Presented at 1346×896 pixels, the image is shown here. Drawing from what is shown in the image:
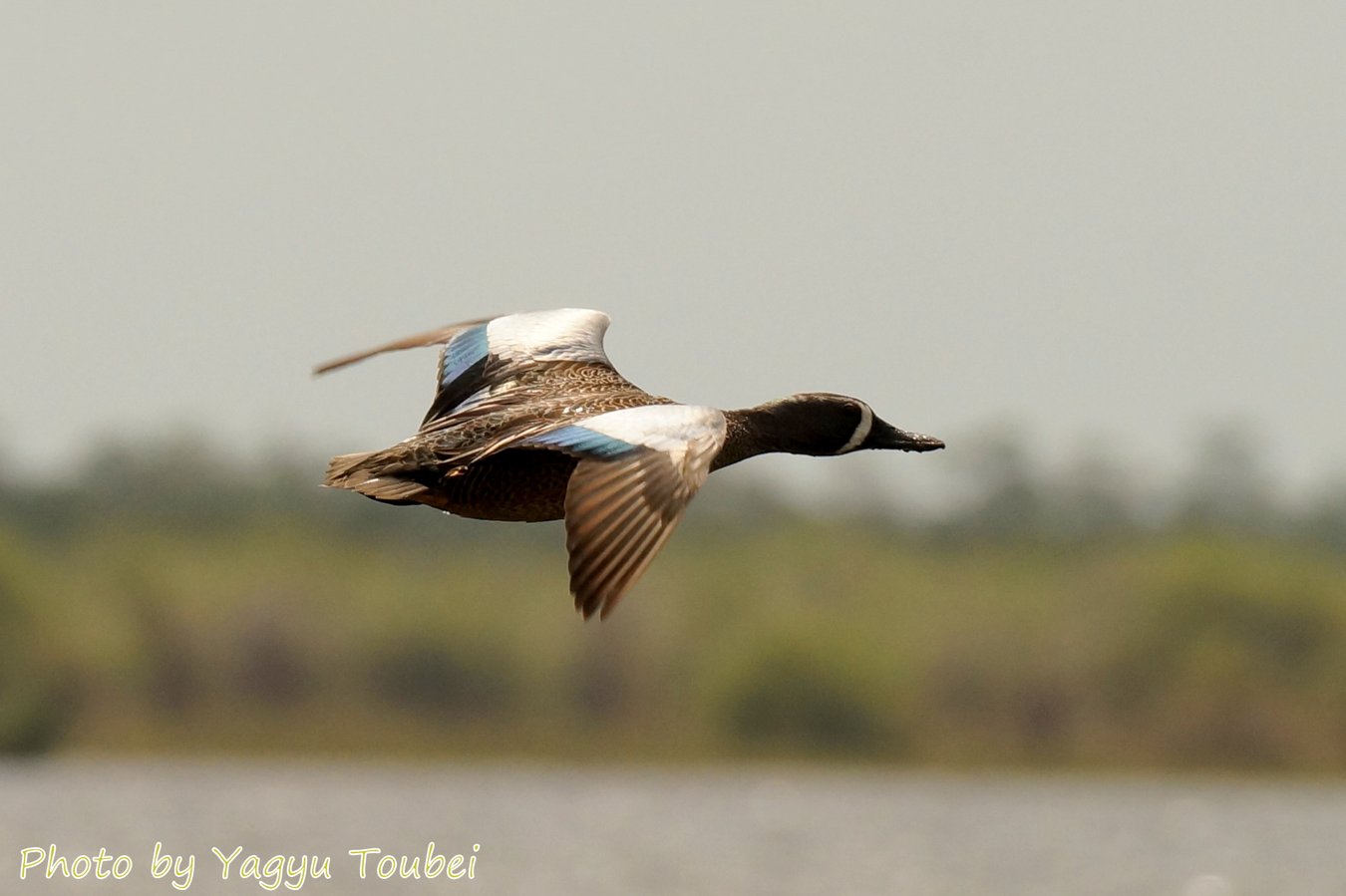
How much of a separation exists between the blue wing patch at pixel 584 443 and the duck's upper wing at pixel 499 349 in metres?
1.49

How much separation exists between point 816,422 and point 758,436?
12.0 inches

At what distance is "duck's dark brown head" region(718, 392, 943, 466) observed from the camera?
9781mm

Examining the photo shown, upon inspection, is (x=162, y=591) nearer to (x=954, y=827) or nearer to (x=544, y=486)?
(x=954, y=827)

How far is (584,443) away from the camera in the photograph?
8.62 meters

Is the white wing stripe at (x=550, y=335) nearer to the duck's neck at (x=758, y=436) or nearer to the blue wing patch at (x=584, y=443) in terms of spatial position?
the duck's neck at (x=758, y=436)

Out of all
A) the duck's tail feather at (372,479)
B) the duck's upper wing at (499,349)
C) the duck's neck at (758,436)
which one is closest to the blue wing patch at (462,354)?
the duck's upper wing at (499,349)

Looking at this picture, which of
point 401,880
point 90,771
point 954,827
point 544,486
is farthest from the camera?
point 90,771

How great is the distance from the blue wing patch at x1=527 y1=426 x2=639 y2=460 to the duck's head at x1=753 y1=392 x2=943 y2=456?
1212 millimetres

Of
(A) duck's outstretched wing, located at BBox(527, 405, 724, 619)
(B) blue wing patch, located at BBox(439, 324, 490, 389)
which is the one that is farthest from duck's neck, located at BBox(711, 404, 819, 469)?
(B) blue wing patch, located at BBox(439, 324, 490, 389)

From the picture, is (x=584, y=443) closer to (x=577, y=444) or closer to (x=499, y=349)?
(x=577, y=444)

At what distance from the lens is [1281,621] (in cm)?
6362

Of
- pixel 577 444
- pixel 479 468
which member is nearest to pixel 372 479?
pixel 479 468

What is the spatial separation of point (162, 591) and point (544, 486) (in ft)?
187

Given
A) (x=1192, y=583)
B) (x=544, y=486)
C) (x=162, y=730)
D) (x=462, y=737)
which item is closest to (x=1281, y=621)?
(x=1192, y=583)
